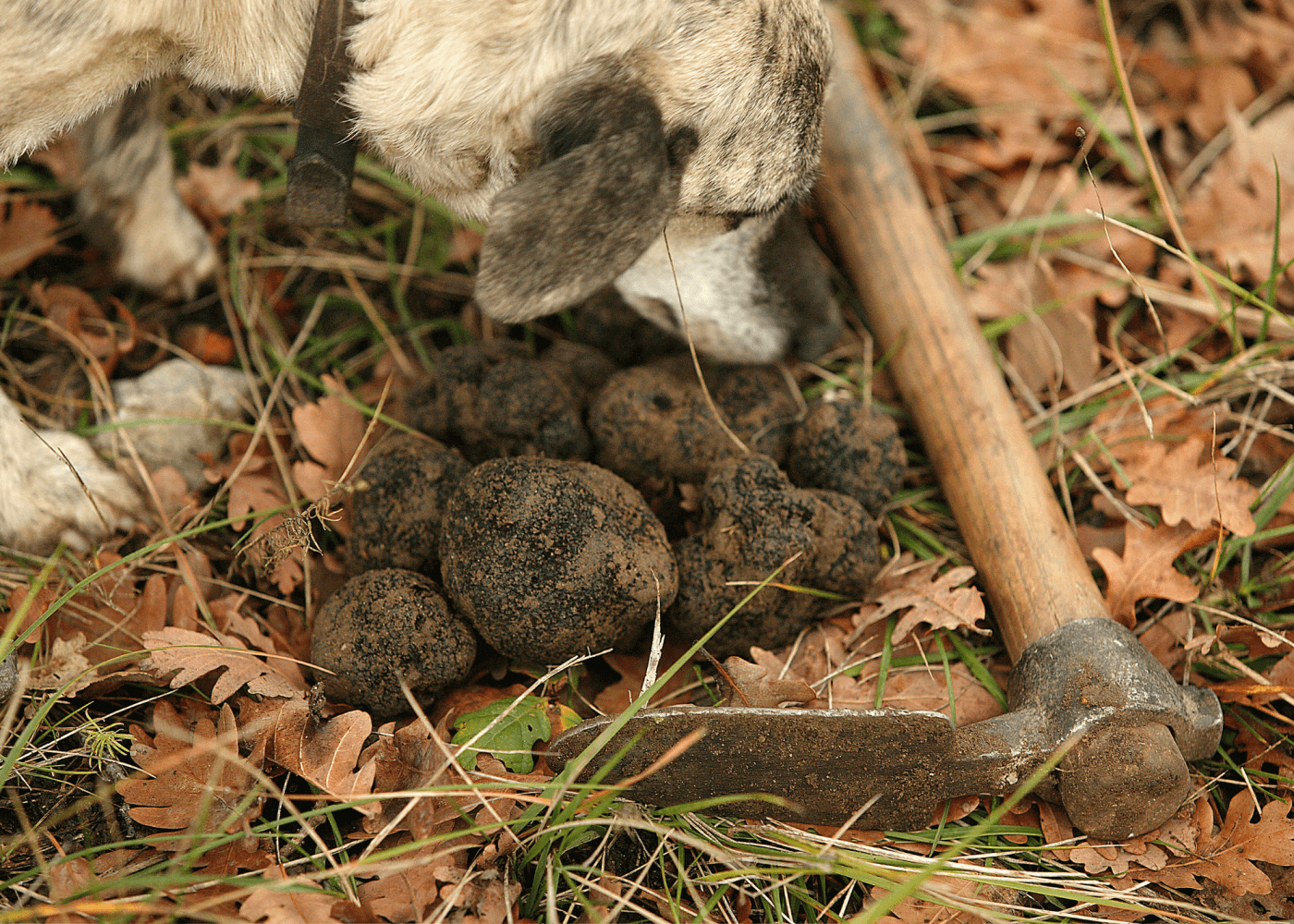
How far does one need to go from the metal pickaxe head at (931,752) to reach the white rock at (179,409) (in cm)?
171

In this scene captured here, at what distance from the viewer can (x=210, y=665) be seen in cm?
218

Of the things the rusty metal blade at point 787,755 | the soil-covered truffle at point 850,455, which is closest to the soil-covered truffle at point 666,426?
the soil-covered truffle at point 850,455

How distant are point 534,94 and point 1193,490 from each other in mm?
2260

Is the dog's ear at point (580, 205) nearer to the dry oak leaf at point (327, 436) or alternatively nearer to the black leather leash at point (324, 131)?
the black leather leash at point (324, 131)

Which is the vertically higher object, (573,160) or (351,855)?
(573,160)

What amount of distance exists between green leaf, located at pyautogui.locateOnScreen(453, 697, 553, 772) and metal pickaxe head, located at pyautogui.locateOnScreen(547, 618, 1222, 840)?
0.56 feet

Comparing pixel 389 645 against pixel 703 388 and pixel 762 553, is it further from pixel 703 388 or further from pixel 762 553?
pixel 703 388

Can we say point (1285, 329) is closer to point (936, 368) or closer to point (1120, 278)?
point (1120, 278)

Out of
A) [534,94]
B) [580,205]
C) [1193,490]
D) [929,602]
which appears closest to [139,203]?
[534,94]

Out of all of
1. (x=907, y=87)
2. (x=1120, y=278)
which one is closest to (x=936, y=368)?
(x=1120, y=278)

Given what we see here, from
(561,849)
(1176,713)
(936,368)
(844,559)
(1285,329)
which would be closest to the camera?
(561,849)

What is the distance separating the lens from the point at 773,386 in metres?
2.86

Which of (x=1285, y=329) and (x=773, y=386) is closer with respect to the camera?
(x=773, y=386)

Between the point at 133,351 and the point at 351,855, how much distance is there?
209 cm
